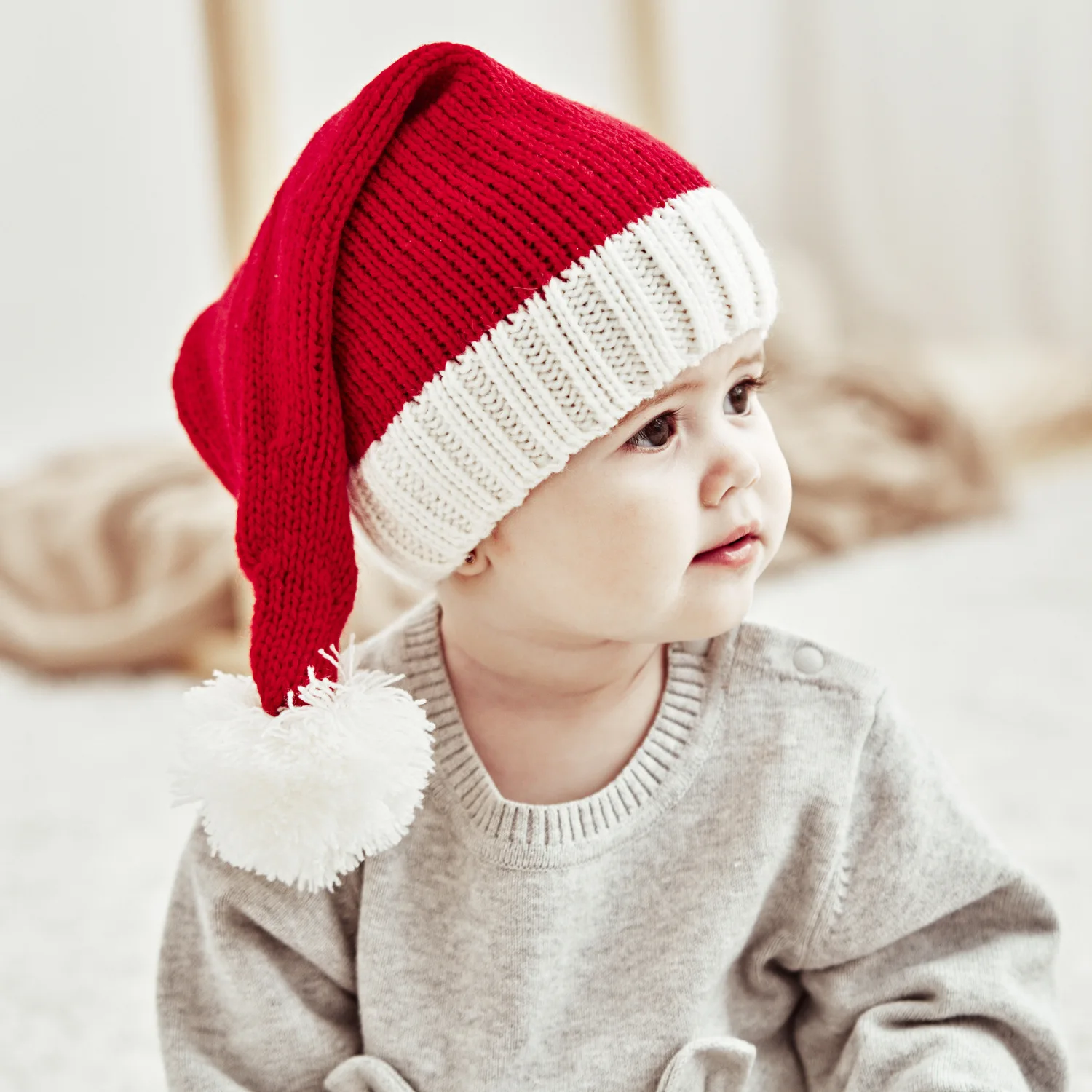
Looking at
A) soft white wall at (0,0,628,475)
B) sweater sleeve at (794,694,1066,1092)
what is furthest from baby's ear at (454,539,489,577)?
soft white wall at (0,0,628,475)

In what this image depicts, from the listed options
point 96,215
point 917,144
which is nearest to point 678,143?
point 917,144

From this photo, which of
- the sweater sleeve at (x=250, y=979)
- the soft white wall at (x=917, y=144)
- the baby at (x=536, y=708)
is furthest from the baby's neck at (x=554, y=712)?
the soft white wall at (x=917, y=144)

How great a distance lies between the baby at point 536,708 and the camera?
0.66m

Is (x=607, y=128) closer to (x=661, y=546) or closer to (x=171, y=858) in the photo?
(x=661, y=546)

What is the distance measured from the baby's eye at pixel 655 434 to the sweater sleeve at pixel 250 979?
12.4 inches

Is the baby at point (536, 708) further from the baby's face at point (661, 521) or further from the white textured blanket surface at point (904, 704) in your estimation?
the white textured blanket surface at point (904, 704)

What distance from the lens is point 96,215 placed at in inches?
82.0

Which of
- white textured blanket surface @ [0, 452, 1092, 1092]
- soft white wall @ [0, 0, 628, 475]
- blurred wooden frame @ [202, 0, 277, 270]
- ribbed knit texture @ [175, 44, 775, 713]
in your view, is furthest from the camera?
soft white wall @ [0, 0, 628, 475]

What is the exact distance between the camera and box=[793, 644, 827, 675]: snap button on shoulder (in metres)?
0.78

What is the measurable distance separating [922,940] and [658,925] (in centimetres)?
16

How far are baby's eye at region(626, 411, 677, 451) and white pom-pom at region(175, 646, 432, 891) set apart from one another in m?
0.18

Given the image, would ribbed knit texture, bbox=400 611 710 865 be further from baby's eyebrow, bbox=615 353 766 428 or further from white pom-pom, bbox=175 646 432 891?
baby's eyebrow, bbox=615 353 766 428

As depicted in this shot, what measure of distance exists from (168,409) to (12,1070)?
1.47 meters

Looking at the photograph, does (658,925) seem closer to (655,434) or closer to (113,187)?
(655,434)
